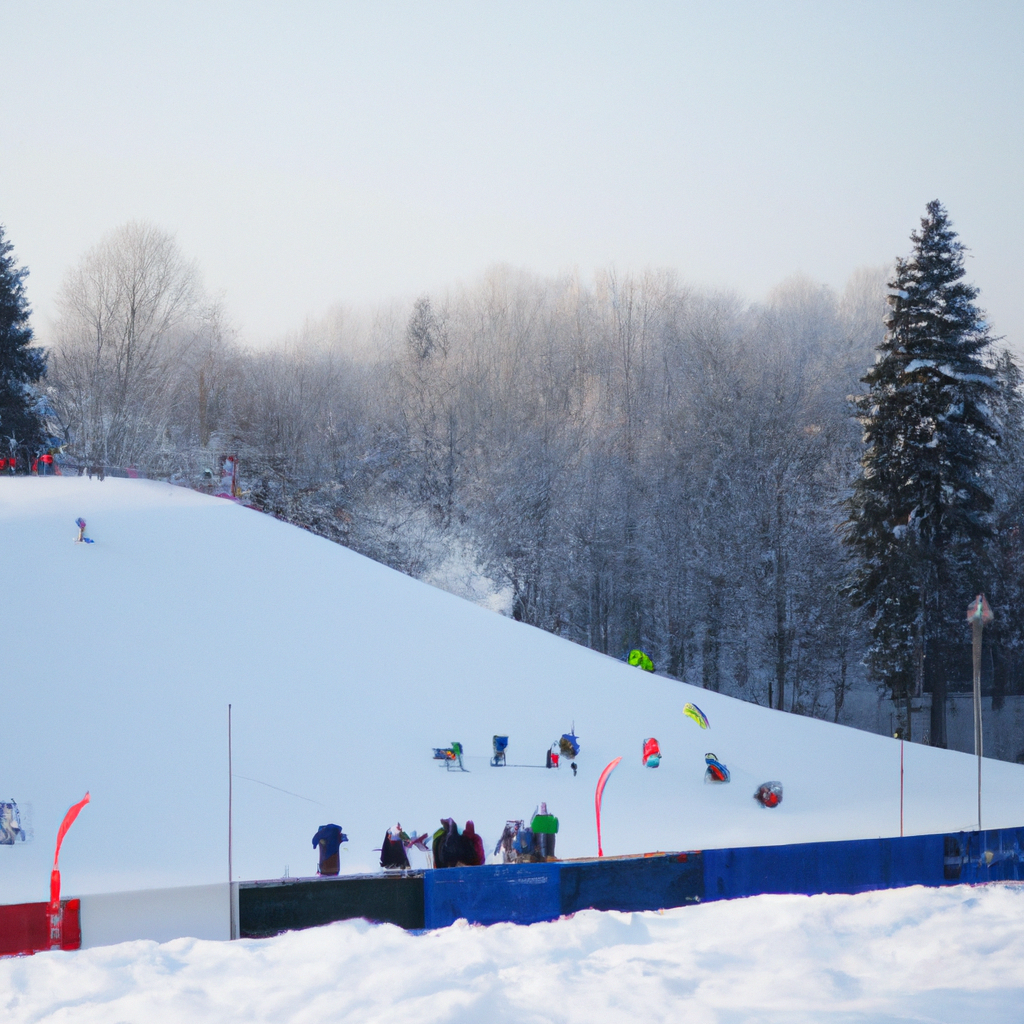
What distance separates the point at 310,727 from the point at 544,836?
5.12 metres

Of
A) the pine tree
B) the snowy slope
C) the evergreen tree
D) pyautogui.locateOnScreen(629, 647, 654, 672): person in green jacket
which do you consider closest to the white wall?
the snowy slope

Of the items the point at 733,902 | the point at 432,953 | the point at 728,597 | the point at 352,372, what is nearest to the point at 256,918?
the point at 432,953

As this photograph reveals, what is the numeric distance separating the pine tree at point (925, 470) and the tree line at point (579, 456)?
6.42 feet

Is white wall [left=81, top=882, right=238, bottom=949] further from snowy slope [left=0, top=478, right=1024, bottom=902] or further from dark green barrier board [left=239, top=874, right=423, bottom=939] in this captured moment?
snowy slope [left=0, top=478, right=1024, bottom=902]

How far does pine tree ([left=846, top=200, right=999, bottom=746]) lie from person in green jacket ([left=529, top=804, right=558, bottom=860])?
18081mm

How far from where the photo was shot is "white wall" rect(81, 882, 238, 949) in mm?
7648

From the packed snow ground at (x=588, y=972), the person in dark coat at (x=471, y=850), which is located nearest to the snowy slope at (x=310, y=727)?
the person in dark coat at (x=471, y=850)

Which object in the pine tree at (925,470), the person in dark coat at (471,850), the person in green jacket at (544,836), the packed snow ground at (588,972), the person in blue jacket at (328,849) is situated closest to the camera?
the packed snow ground at (588,972)

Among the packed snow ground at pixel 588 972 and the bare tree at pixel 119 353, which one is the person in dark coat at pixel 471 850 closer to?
the packed snow ground at pixel 588 972

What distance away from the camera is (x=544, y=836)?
10.8 metres

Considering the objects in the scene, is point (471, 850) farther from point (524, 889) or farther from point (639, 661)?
point (639, 661)

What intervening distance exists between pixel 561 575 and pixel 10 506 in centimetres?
2287

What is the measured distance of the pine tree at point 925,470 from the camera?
25859 millimetres

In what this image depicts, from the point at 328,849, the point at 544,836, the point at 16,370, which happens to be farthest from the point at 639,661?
the point at 16,370
